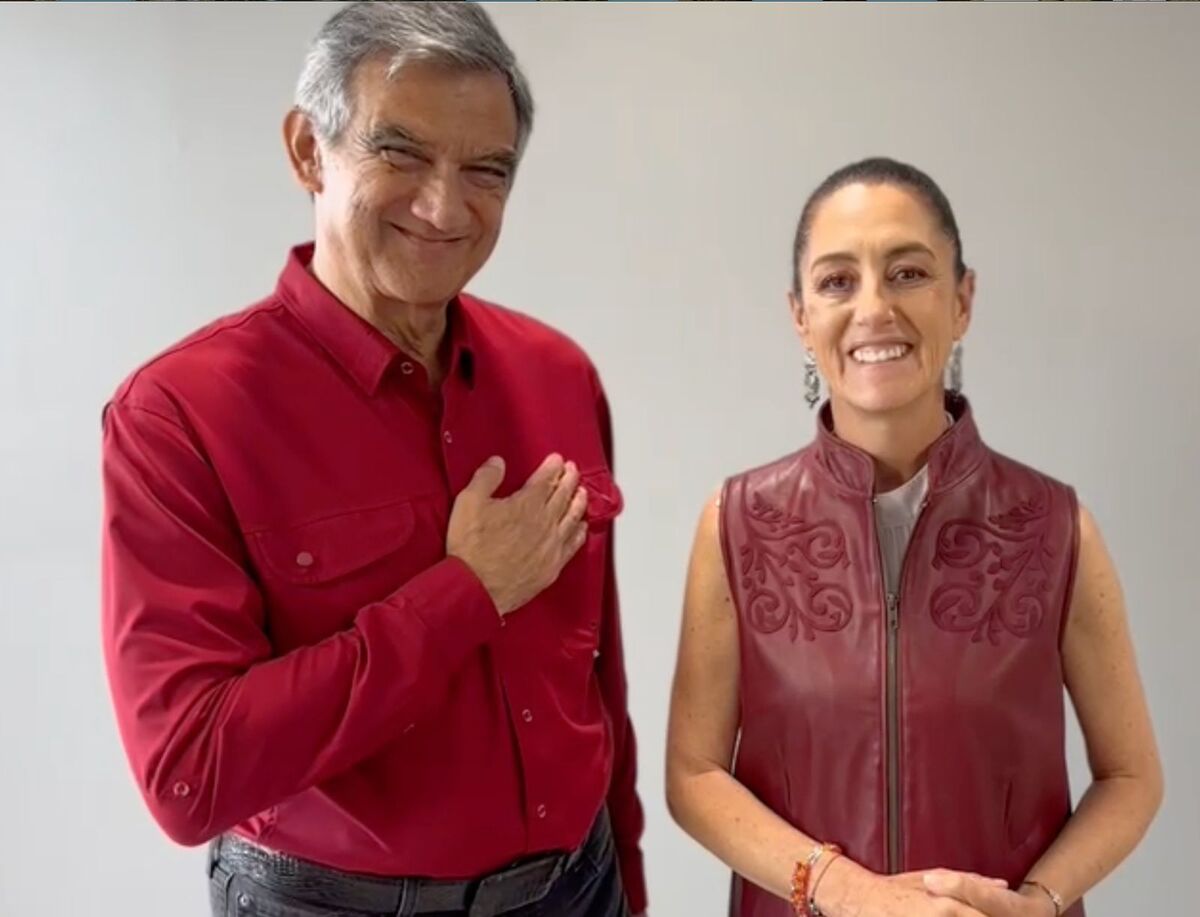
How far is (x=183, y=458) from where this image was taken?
1.18 meters

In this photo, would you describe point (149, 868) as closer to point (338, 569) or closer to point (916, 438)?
point (338, 569)

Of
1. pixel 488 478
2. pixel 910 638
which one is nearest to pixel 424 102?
pixel 488 478

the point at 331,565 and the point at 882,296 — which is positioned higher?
the point at 882,296

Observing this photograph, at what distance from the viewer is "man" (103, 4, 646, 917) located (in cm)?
116

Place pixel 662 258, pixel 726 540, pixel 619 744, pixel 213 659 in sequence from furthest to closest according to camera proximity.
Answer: pixel 662 258 → pixel 619 744 → pixel 726 540 → pixel 213 659

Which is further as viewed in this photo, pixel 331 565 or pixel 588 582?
pixel 588 582

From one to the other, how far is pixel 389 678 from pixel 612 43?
4.01 ft

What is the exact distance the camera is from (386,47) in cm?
123

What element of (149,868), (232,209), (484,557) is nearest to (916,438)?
(484,557)

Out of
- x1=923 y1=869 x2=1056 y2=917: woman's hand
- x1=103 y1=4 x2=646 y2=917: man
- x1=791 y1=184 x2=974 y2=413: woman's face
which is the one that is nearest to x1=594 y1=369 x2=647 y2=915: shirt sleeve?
x1=103 y1=4 x2=646 y2=917: man

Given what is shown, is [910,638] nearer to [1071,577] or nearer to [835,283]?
[1071,577]

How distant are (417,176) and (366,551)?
390 millimetres

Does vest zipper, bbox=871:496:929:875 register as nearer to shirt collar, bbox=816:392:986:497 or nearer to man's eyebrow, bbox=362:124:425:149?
shirt collar, bbox=816:392:986:497

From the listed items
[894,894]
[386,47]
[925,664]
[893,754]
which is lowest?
[894,894]
